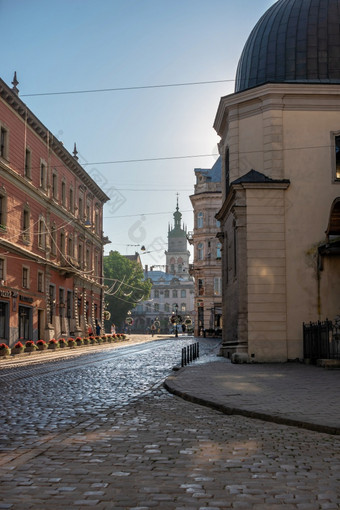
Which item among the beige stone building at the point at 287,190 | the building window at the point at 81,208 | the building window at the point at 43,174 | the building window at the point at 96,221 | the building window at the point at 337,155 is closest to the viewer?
the beige stone building at the point at 287,190

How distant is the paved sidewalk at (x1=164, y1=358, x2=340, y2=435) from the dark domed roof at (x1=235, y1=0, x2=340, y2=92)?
39.0 ft

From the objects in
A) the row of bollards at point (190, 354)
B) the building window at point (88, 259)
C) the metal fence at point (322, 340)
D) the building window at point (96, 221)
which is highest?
the building window at point (96, 221)

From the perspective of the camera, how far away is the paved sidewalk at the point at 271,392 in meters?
8.75

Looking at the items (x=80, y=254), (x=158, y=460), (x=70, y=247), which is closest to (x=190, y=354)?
(x=158, y=460)

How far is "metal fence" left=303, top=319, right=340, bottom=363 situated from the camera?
18.8 meters

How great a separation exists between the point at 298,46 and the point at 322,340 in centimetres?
1194

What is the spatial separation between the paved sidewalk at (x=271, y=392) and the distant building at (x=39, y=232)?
62.5ft

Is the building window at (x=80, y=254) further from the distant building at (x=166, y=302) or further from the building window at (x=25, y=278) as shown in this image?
the distant building at (x=166, y=302)

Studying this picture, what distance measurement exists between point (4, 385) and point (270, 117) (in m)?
13.7

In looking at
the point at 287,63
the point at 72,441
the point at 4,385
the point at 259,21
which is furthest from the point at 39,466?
the point at 259,21

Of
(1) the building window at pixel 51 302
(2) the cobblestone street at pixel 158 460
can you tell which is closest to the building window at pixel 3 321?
(1) the building window at pixel 51 302

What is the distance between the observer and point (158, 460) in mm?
6312

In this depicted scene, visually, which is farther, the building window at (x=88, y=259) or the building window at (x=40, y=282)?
the building window at (x=88, y=259)

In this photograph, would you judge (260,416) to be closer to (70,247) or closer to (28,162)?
(28,162)
